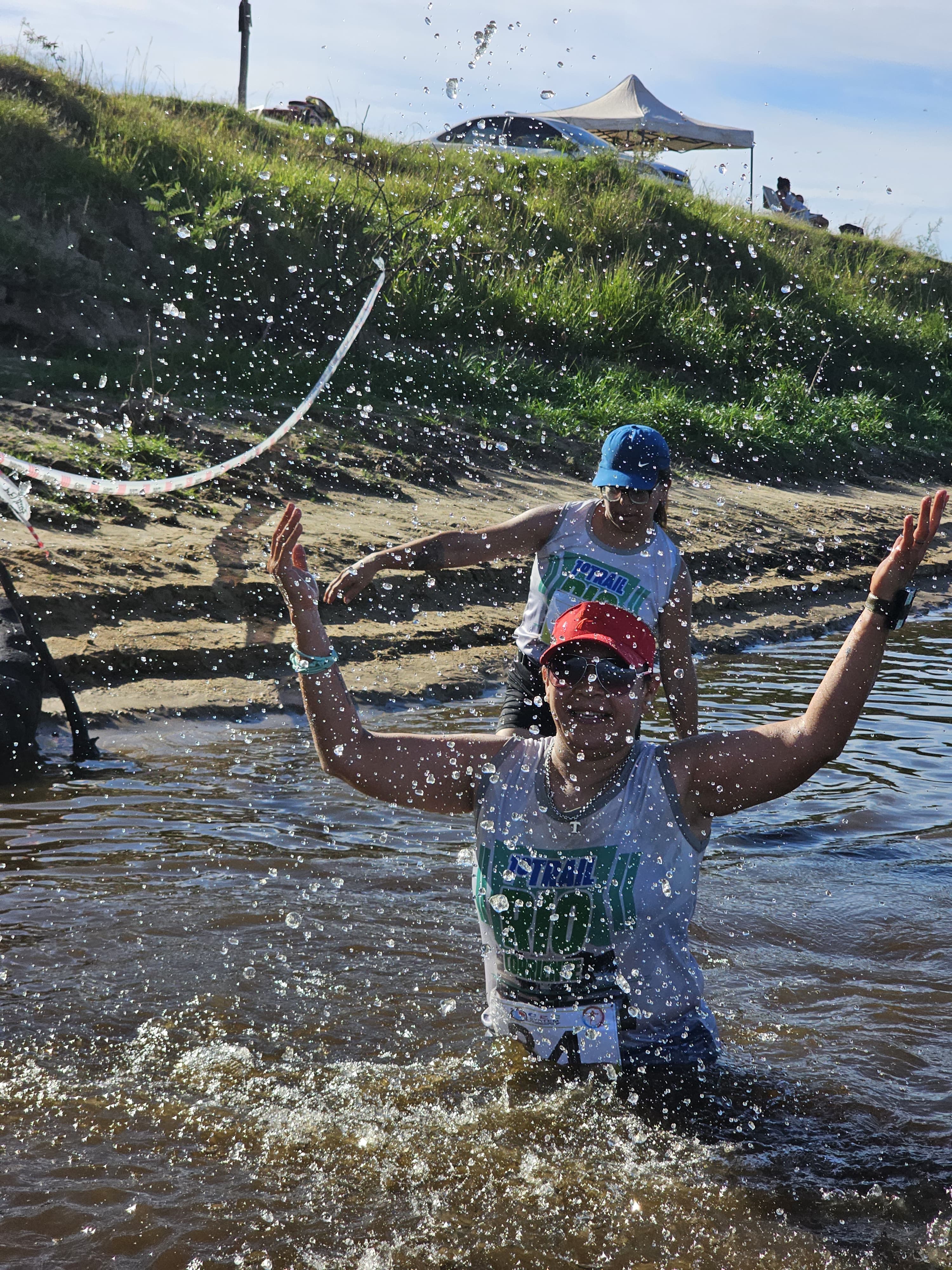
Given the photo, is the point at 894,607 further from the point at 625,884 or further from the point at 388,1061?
the point at 388,1061

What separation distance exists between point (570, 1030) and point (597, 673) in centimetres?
93

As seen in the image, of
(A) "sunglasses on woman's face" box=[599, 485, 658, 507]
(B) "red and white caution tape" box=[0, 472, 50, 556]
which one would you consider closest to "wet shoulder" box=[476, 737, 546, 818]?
(A) "sunglasses on woman's face" box=[599, 485, 658, 507]

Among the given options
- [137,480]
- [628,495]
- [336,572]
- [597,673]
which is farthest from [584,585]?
[137,480]

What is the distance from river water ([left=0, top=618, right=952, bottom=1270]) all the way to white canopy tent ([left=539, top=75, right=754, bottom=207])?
20.9 metres

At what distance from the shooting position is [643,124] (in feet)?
79.5

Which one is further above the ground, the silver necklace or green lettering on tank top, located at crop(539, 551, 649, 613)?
green lettering on tank top, located at crop(539, 551, 649, 613)

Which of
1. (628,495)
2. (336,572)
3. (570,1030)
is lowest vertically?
(570,1030)

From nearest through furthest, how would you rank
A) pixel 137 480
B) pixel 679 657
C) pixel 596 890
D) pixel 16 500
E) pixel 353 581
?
pixel 596 890 → pixel 353 581 → pixel 679 657 → pixel 16 500 → pixel 137 480

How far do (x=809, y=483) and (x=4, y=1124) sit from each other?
13.5 meters

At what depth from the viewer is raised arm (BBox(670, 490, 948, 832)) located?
2.90 metres

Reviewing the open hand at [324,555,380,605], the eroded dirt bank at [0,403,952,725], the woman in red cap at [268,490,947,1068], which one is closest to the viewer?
the woman in red cap at [268,490,947,1068]

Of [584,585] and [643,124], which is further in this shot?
[643,124]

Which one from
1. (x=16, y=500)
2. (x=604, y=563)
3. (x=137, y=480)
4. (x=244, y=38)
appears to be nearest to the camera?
(x=604, y=563)

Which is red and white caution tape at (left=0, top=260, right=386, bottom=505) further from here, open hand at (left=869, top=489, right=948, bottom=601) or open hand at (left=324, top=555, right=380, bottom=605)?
open hand at (left=869, top=489, right=948, bottom=601)
